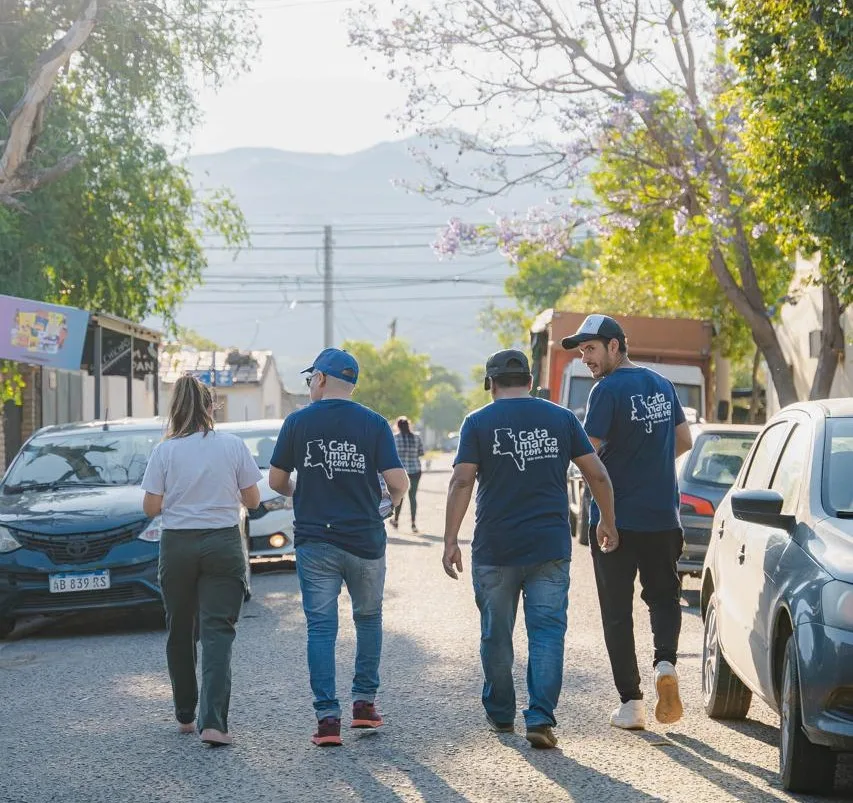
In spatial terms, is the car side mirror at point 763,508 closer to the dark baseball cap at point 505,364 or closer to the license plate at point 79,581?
the dark baseball cap at point 505,364

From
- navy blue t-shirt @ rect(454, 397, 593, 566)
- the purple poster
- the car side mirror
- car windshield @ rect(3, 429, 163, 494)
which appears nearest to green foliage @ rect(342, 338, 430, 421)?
the purple poster

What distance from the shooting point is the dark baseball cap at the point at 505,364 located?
23.1 ft

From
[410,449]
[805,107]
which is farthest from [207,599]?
[410,449]

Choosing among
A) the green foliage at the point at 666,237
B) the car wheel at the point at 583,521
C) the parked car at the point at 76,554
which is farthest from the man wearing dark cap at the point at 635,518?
the car wheel at the point at 583,521

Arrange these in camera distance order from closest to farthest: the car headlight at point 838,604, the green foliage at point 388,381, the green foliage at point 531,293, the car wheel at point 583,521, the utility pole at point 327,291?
the car headlight at point 838,604 < the car wheel at point 583,521 < the utility pole at point 327,291 < the green foliage at point 531,293 < the green foliage at point 388,381

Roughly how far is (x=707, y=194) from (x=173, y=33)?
27.2 feet

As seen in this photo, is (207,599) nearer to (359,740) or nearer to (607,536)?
(359,740)

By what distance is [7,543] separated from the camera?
1129 cm

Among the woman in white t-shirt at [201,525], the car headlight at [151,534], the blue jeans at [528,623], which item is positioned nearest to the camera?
the blue jeans at [528,623]

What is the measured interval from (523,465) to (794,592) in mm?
1550

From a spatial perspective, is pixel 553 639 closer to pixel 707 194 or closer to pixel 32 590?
pixel 32 590

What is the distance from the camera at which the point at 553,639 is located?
22.8 ft

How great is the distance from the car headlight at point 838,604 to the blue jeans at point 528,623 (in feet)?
5.40

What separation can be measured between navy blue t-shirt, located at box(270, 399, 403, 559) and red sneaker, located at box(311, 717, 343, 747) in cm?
77
